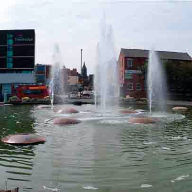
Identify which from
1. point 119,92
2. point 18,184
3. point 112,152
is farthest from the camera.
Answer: point 119,92

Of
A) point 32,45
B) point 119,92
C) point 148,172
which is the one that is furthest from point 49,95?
point 148,172

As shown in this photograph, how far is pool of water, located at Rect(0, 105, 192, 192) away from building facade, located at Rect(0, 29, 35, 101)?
34.7 meters

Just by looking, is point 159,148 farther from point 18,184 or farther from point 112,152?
point 18,184

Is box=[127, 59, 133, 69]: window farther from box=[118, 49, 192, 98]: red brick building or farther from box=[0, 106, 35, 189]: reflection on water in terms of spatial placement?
box=[0, 106, 35, 189]: reflection on water

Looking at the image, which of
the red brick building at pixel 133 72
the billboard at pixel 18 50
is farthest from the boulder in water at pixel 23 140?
the red brick building at pixel 133 72

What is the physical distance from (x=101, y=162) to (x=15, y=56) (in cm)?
4125

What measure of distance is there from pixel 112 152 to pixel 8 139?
4539 mm

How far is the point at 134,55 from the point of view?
61.5 m

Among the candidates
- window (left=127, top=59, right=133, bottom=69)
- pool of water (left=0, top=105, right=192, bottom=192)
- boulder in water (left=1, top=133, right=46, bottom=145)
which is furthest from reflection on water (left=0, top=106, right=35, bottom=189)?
window (left=127, top=59, right=133, bottom=69)

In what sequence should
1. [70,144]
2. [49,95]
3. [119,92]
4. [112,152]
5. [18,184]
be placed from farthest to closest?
[119,92] < [49,95] < [70,144] < [112,152] < [18,184]

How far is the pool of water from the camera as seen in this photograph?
7250 mm

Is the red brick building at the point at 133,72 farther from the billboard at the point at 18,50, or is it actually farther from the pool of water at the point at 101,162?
the pool of water at the point at 101,162

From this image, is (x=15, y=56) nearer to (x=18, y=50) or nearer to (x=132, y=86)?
(x=18, y=50)

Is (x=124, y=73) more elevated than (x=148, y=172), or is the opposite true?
(x=124, y=73)
